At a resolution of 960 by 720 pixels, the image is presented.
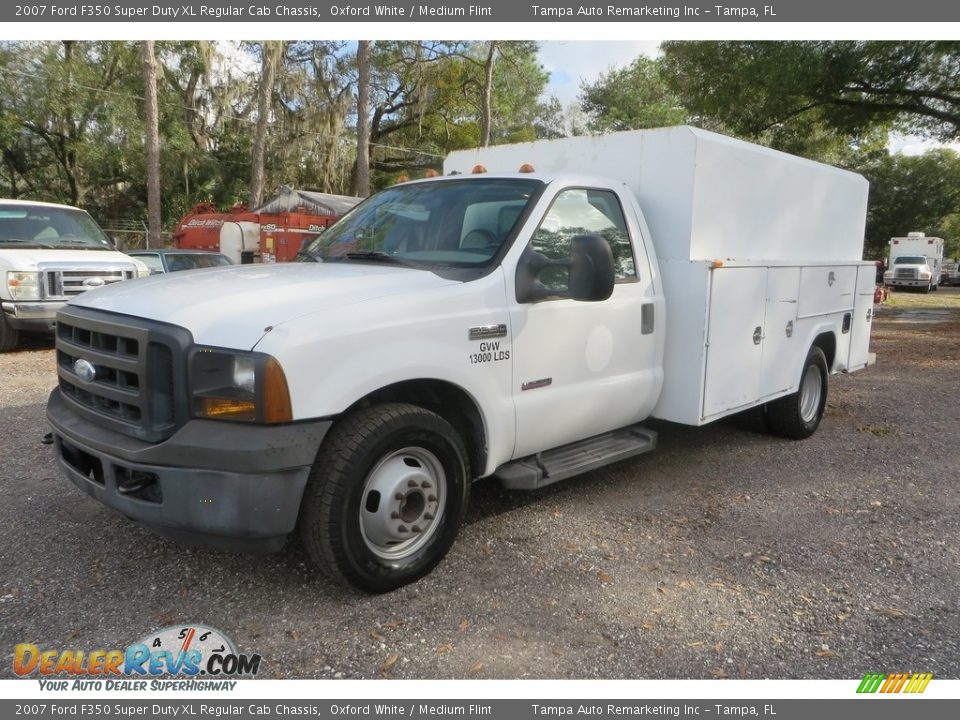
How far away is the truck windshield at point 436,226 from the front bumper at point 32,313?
6.63m

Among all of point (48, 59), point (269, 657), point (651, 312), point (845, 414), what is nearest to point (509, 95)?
point (48, 59)

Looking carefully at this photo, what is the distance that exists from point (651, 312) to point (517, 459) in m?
1.30

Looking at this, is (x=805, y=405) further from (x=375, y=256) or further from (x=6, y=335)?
(x=6, y=335)

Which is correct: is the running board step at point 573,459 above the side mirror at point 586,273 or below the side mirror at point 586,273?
below

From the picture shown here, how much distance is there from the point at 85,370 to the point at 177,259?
964 cm

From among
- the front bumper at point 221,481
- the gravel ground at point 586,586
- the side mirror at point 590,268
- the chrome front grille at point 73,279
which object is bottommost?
the gravel ground at point 586,586

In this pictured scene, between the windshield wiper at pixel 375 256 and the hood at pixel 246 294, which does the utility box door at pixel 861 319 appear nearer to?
the windshield wiper at pixel 375 256

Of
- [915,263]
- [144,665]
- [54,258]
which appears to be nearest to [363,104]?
[54,258]

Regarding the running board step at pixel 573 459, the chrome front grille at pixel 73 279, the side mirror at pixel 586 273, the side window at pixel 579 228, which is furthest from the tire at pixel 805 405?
Answer: the chrome front grille at pixel 73 279

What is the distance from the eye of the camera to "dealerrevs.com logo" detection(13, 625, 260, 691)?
2775 millimetres

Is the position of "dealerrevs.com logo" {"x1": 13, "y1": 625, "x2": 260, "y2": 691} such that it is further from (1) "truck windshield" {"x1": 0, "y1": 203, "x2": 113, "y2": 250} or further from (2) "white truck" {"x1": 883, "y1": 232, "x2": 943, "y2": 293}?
(2) "white truck" {"x1": 883, "y1": 232, "x2": 943, "y2": 293}

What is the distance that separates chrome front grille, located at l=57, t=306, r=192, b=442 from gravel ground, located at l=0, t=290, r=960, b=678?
32.9 inches

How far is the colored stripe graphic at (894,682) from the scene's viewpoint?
9.31ft

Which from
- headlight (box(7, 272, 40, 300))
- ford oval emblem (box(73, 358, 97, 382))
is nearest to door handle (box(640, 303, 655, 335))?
ford oval emblem (box(73, 358, 97, 382))
